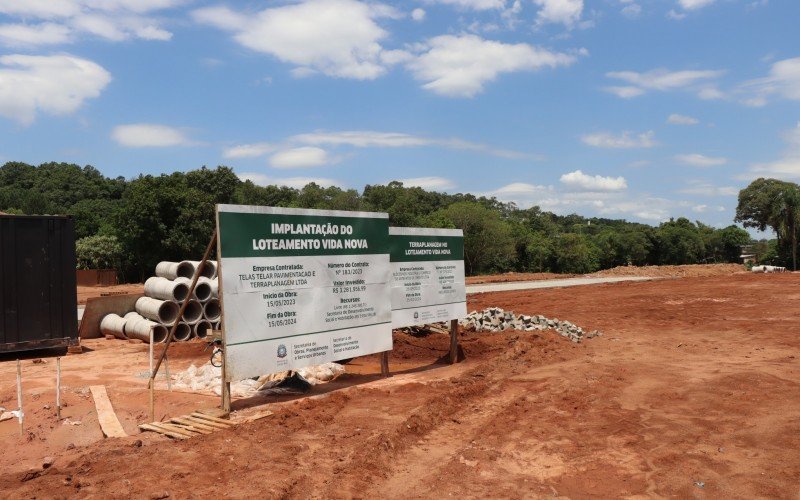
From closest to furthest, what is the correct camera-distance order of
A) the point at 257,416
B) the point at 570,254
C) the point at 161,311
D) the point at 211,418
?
1. the point at 211,418
2. the point at 257,416
3. the point at 161,311
4. the point at 570,254

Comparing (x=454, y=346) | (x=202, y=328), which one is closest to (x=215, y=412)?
(x=454, y=346)

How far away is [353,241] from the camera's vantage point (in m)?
10.1

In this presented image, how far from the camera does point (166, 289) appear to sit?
683 inches

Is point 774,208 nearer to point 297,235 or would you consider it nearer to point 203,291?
point 203,291

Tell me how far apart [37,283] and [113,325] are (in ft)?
16.0

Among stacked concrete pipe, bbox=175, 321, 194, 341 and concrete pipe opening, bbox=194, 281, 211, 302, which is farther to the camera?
concrete pipe opening, bbox=194, 281, 211, 302

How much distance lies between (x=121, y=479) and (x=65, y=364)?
949 centimetres

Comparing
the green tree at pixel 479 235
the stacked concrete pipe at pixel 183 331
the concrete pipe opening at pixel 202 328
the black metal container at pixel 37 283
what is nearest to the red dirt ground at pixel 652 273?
the green tree at pixel 479 235

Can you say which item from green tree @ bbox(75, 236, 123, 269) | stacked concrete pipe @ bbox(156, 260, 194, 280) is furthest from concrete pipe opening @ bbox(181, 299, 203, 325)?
green tree @ bbox(75, 236, 123, 269)

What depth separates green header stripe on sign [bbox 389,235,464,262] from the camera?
11.7 m

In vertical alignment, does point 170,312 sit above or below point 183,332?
above

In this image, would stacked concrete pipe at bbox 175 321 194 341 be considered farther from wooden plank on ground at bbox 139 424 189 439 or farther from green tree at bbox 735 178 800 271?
green tree at bbox 735 178 800 271

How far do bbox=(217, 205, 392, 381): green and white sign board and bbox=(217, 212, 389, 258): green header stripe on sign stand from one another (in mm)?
14

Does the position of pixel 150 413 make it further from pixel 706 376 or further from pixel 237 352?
pixel 706 376
